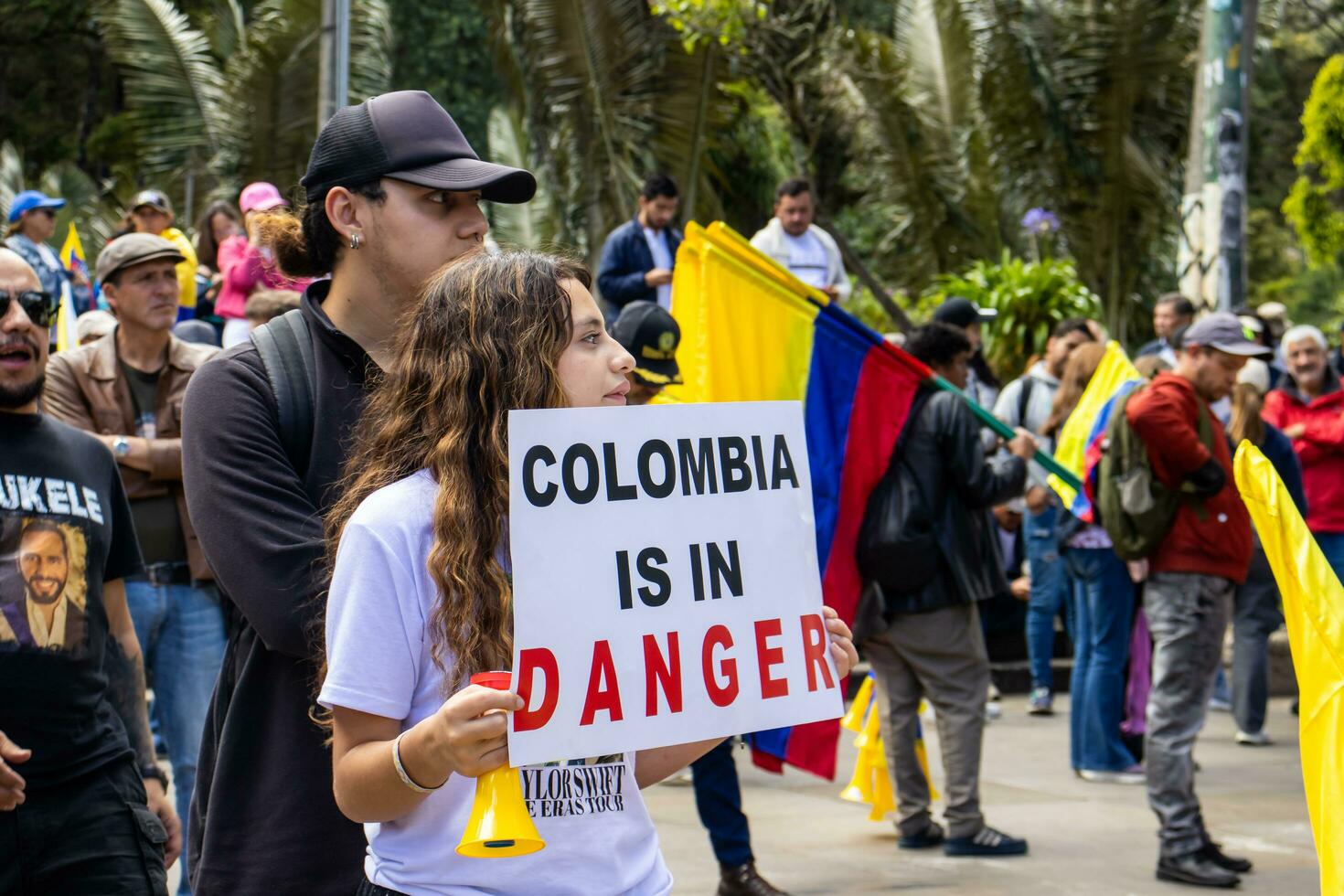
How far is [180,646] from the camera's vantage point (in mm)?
5305

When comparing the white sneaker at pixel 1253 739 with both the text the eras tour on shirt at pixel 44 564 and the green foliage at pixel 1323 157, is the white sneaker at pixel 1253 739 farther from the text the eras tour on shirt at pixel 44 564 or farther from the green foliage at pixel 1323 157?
the text the eras tour on shirt at pixel 44 564

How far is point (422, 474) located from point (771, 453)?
529 mm

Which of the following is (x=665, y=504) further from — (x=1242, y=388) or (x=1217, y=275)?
(x=1217, y=275)

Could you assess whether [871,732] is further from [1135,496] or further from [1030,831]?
[1135,496]

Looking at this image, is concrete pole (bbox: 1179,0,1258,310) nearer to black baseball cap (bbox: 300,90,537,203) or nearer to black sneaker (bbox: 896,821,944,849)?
black sneaker (bbox: 896,821,944,849)

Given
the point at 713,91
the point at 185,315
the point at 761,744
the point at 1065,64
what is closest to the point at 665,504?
the point at 761,744

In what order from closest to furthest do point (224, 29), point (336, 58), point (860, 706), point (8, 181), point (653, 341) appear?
point (653, 341) < point (860, 706) < point (336, 58) < point (8, 181) < point (224, 29)

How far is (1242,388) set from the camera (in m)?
7.98

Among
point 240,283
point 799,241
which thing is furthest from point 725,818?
point 799,241

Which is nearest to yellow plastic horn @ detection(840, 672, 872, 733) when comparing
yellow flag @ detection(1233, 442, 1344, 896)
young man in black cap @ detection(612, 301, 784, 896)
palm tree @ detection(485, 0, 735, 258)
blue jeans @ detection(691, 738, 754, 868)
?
young man in black cap @ detection(612, 301, 784, 896)

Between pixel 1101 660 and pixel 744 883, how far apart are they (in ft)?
9.80

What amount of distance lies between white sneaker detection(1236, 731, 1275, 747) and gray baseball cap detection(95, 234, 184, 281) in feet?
22.2

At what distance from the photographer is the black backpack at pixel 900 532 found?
6.74m

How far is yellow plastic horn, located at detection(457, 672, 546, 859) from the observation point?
2020mm
